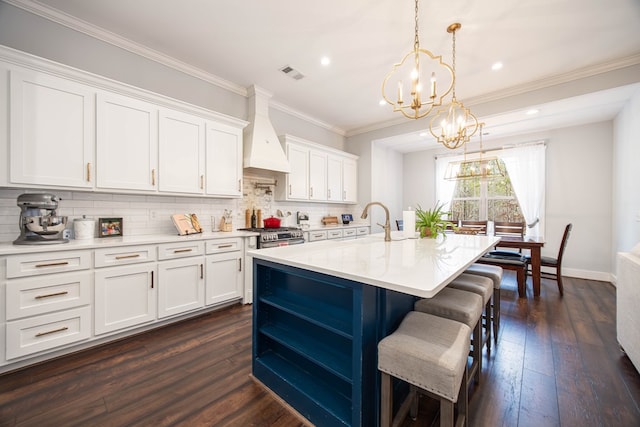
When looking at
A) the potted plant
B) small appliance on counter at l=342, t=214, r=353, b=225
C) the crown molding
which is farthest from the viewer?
small appliance on counter at l=342, t=214, r=353, b=225

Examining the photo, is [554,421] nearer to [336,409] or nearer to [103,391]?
[336,409]

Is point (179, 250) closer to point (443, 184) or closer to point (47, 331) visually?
point (47, 331)

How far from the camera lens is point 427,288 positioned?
3.09ft

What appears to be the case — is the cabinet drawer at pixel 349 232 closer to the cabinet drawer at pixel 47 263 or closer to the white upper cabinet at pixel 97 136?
the white upper cabinet at pixel 97 136

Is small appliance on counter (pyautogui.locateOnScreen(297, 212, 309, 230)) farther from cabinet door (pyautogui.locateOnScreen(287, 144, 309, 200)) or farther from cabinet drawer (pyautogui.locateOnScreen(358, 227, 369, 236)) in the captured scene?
cabinet drawer (pyautogui.locateOnScreen(358, 227, 369, 236))

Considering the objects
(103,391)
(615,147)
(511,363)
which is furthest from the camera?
(615,147)

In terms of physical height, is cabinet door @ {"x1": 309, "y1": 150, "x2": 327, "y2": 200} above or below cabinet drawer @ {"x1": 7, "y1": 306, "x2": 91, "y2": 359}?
above

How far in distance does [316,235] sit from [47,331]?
3.15 metres

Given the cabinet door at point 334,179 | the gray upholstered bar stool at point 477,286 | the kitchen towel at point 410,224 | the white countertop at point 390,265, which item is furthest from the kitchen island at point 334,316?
the cabinet door at point 334,179

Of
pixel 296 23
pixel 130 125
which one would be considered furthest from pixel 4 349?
pixel 296 23

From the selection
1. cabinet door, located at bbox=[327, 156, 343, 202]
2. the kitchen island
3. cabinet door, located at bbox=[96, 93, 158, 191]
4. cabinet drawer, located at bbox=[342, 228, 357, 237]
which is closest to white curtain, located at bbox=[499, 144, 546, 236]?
cabinet drawer, located at bbox=[342, 228, 357, 237]

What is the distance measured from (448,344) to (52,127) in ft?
10.7

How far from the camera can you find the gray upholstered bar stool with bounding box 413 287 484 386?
1.47m

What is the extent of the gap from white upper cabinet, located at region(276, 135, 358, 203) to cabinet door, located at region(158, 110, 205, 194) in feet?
4.79
